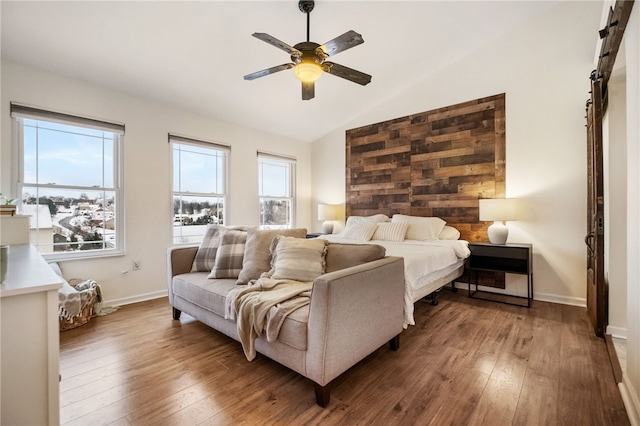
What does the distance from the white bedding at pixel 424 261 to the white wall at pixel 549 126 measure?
923mm

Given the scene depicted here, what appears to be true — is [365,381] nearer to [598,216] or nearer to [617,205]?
[598,216]

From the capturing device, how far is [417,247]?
321 centimetres

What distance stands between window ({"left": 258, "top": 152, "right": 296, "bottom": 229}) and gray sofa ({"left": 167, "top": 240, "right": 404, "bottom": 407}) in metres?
2.64

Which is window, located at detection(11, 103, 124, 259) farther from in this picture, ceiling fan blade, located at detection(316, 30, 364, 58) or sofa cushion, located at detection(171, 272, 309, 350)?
ceiling fan blade, located at detection(316, 30, 364, 58)

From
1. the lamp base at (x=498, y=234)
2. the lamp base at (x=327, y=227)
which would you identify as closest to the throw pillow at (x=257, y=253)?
the lamp base at (x=498, y=234)

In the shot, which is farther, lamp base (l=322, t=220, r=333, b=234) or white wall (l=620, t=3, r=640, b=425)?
lamp base (l=322, t=220, r=333, b=234)

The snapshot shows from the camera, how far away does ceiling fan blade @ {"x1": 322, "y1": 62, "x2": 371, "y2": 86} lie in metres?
2.38

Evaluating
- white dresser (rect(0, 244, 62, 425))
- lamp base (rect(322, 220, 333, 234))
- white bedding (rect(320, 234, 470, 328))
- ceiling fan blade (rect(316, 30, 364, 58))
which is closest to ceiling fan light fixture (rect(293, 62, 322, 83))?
ceiling fan blade (rect(316, 30, 364, 58))

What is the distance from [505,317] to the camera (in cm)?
290

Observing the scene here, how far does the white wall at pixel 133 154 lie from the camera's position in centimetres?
272

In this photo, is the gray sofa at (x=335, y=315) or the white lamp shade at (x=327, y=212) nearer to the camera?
the gray sofa at (x=335, y=315)

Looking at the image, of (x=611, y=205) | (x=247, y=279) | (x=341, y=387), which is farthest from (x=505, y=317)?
(x=247, y=279)

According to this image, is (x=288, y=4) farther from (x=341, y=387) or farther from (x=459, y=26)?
(x=341, y=387)

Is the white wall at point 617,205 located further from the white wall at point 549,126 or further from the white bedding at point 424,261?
the white bedding at point 424,261
